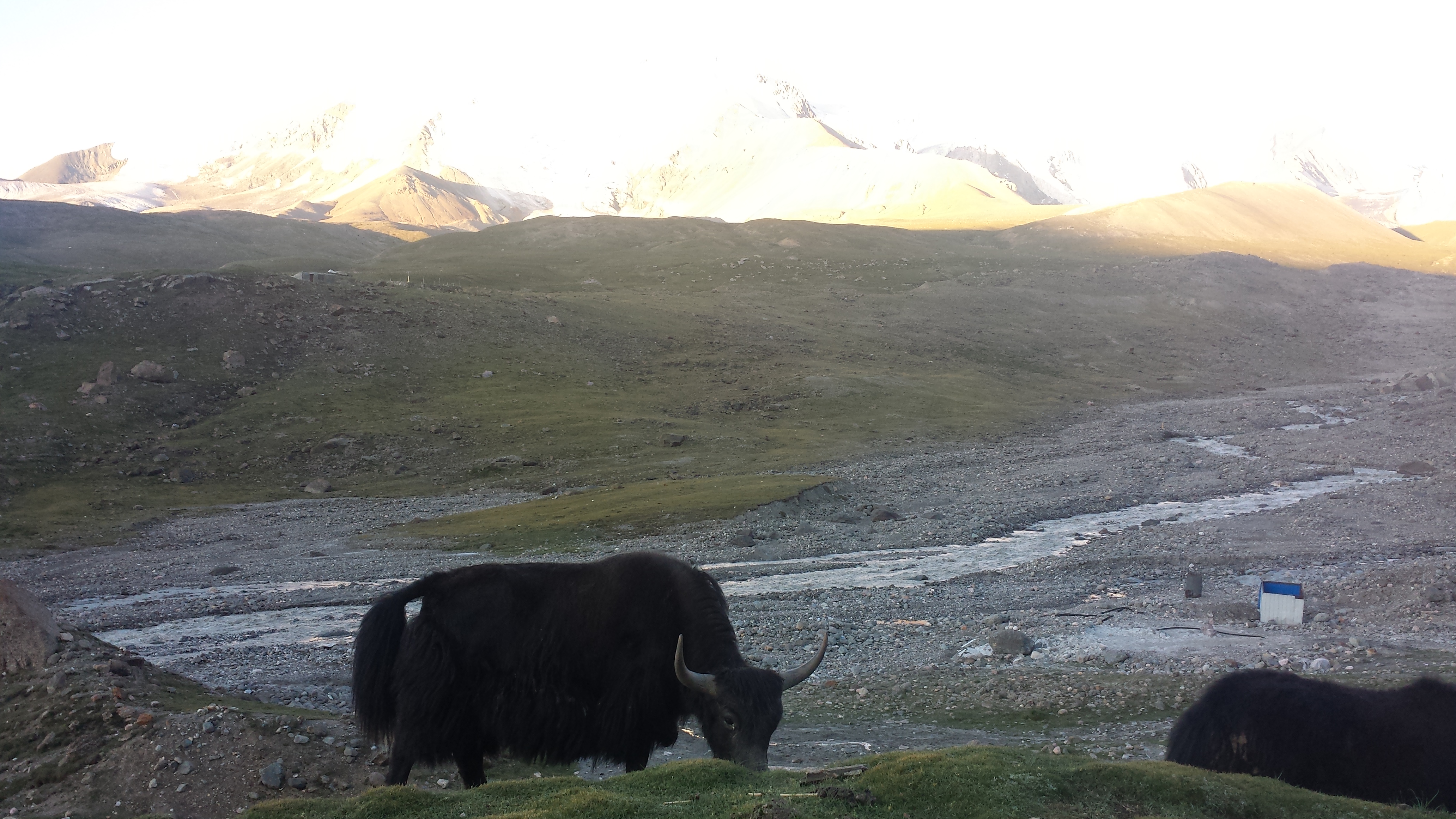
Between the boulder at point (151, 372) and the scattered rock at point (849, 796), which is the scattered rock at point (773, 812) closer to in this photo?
the scattered rock at point (849, 796)

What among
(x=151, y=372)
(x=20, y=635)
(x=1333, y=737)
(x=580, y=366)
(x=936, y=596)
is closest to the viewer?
(x=1333, y=737)

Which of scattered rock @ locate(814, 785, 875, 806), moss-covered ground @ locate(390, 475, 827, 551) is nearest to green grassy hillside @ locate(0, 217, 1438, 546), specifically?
moss-covered ground @ locate(390, 475, 827, 551)

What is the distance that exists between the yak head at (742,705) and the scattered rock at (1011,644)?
10.1 meters

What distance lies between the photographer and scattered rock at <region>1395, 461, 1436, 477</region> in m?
39.6

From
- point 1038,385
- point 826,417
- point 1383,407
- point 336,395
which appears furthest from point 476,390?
point 1383,407

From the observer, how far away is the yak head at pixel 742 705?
9.64m

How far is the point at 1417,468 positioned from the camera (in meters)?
40.3

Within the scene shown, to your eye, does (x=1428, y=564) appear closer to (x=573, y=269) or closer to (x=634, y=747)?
(x=634, y=747)

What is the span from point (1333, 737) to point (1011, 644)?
975 centimetres

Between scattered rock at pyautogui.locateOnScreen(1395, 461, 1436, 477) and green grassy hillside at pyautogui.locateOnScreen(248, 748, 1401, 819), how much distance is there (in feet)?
130

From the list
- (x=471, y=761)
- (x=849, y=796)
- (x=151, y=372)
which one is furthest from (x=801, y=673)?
(x=151, y=372)

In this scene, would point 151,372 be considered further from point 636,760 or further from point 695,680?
point 695,680

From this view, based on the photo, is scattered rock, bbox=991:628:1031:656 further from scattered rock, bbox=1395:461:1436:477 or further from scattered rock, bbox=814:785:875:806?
scattered rock, bbox=1395:461:1436:477

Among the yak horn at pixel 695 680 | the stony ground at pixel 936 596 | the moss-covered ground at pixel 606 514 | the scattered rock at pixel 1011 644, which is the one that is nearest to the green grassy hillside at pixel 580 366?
the moss-covered ground at pixel 606 514
